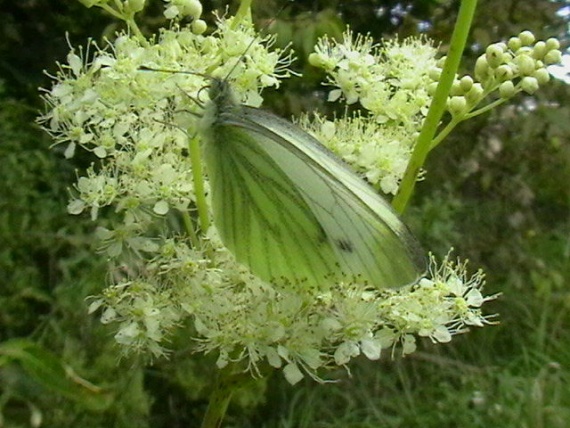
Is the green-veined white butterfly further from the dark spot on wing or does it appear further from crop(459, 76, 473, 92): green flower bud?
crop(459, 76, 473, 92): green flower bud

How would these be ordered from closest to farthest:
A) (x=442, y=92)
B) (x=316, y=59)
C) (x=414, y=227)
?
(x=442, y=92), (x=316, y=59), (x=414, y=227)

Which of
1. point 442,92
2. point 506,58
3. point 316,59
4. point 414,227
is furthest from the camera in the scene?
point 414,227

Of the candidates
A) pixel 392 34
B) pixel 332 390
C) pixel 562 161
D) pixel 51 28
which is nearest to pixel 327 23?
pixel 392 34

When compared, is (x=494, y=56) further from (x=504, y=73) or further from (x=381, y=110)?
(x=381, y=110)

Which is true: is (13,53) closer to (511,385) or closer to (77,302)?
(77,302)

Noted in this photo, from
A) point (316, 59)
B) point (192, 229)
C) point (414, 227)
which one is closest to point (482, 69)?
point (316, 59)

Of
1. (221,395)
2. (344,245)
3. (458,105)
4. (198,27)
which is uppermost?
(198,27)
